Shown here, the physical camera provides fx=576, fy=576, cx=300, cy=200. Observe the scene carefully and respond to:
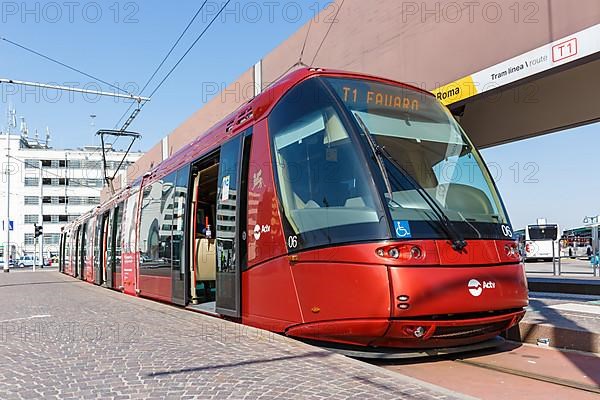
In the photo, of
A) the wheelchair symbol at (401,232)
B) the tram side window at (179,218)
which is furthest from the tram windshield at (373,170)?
the tram side window at (179,218)

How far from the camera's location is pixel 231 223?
7355 mm

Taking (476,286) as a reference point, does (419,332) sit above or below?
below

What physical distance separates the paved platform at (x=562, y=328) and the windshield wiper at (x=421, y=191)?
2.01 m

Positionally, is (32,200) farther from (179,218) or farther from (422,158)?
(422,158)

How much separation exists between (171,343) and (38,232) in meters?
44.3

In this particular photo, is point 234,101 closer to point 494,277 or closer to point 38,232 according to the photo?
point 494,277

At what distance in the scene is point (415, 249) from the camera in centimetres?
510

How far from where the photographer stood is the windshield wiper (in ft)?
17.5

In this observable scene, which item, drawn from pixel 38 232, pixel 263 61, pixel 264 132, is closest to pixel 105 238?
pixel 263 61

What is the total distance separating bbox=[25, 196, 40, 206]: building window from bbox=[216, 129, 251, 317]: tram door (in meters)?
80.4

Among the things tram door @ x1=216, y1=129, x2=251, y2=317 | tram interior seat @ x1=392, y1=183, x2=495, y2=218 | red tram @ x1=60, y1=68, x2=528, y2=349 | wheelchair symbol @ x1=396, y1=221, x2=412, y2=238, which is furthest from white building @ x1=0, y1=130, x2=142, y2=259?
wheelchair symbol @ x1=396, y1=221, x2=412, y2=238

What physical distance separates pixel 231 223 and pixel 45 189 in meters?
81.6

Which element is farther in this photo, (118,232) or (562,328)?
(118,232)

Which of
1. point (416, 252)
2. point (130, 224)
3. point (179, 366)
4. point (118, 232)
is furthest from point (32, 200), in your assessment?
point (416, 252)
